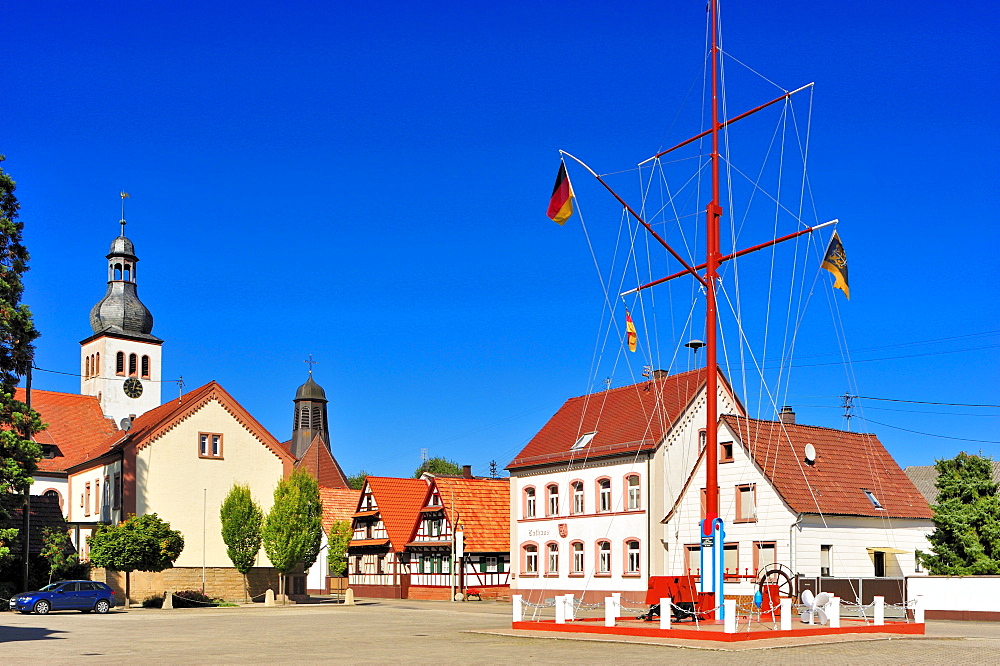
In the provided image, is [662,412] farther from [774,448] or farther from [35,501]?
[35,501]

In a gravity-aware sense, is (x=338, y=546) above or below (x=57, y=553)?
below

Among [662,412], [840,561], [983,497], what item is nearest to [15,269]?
[662,412]

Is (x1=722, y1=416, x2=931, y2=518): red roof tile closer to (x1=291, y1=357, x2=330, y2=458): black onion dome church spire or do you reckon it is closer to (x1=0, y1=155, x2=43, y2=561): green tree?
(x1=0, y1=155, x2=43, y2=561): green tree

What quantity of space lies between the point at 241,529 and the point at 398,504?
15.1 meters

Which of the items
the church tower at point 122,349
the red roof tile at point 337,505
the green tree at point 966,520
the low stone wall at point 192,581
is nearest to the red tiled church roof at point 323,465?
the church tower at point 122,349

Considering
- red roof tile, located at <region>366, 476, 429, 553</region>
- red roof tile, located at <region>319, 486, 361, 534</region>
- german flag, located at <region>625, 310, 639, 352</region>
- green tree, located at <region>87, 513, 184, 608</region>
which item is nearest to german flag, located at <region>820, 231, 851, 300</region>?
german flag, located at <region>625, 310, 639, 352</region>

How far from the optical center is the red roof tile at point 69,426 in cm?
7312

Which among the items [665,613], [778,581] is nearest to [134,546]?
[778,581]

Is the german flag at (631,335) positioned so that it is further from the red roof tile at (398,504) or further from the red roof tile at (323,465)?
the red roof tile at (323,465)

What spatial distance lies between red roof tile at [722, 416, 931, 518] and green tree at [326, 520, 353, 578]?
33068 mm

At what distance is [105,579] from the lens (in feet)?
177

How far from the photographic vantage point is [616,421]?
177ft

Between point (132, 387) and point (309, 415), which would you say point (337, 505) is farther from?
point (309, 415)

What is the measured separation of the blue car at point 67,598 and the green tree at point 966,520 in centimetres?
3313
